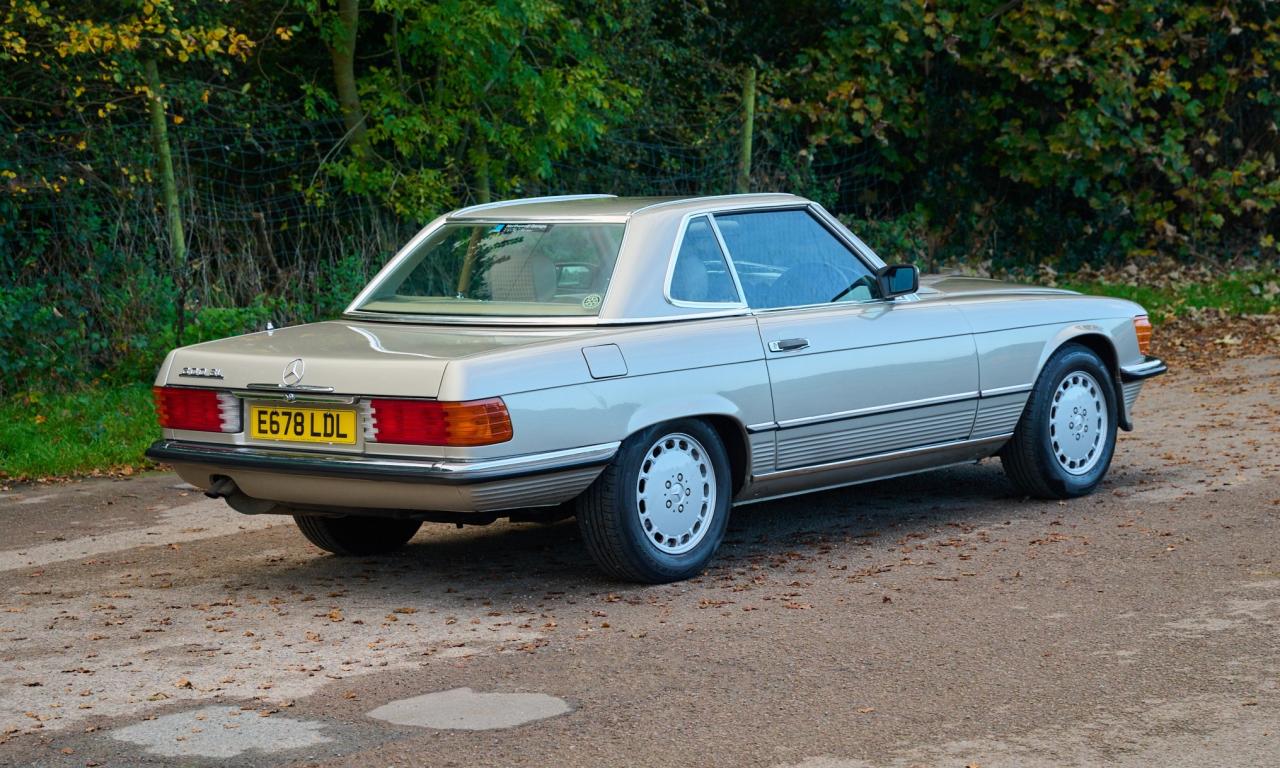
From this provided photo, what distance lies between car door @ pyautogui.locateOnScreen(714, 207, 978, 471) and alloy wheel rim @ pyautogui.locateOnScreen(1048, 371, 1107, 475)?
637mm

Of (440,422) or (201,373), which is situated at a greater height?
(201,373)

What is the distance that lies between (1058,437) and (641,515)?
2552 millimetres

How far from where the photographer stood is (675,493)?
21.3 ft

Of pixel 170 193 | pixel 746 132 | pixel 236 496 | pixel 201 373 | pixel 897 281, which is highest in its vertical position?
pixel 746 132

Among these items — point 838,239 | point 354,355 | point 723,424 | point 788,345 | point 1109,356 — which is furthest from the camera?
point 1109,356

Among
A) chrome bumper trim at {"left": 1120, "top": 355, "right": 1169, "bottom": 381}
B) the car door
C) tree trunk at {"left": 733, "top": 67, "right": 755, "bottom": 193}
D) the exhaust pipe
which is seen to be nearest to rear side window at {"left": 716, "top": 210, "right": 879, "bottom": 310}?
the car door

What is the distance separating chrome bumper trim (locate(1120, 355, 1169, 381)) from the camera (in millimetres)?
8273

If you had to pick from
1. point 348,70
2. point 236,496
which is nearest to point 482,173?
point 348,70

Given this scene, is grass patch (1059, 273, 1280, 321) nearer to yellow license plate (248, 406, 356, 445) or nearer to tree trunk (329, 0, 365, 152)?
tree trunk (329, 0, 365, 152)

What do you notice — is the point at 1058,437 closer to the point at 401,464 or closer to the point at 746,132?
the point at 401,464

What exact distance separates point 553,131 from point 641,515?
25.0 ft

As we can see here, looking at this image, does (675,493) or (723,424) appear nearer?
(675,493)

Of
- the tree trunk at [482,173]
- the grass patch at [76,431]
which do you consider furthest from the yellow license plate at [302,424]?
the tree trunk at [482,173]

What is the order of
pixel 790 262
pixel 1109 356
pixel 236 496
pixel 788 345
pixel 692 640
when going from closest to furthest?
pixel 692 640
pixel 236 496
pixel 788 345
pixel 790 262
pixel 1109 356
